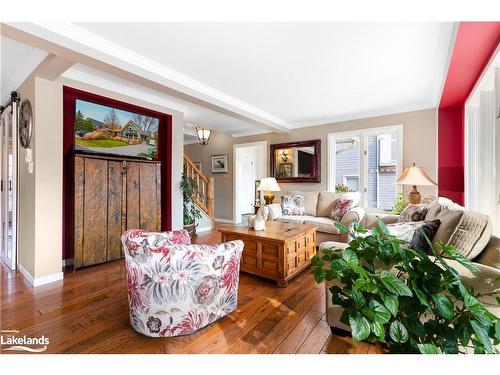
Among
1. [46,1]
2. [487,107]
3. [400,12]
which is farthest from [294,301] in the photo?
[46,1]

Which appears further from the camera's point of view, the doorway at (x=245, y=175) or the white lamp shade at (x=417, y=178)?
the doorway at (x=245, y=175)

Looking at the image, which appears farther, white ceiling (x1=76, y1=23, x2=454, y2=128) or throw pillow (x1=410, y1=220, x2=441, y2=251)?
white ceiling (x1=76, y1=23, x2=454, y2=128)

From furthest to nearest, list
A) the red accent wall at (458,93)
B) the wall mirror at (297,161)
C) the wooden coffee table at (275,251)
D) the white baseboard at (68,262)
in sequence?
the wall mirror at (297,161) < the white baseboard at (68,262) < the wooden coffee table at (275,251) < the red accent wall at (458,93)

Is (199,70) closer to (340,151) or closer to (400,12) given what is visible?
(400,12)

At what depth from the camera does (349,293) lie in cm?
102

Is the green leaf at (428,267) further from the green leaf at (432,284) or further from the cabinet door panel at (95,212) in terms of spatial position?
the cabinet door panel at (95,212)

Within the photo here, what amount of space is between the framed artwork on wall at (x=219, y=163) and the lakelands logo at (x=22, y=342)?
4.96 meters

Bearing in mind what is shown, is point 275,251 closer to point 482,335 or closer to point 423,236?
point 423,236

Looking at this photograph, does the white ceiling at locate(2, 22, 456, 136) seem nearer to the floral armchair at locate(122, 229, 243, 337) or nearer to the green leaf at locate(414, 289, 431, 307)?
the floral armchair at locate(122, 229, 243, 337)

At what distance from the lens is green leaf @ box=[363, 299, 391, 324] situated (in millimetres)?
934

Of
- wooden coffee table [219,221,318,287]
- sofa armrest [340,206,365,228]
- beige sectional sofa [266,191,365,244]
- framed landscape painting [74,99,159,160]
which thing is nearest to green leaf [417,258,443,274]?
wooden coffee table [219,221,318,287]

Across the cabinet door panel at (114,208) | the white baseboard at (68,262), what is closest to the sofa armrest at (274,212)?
the cabinet door panel at (114,208)

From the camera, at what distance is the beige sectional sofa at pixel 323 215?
352 cm

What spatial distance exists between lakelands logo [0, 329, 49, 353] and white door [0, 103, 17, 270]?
5.78 feet
